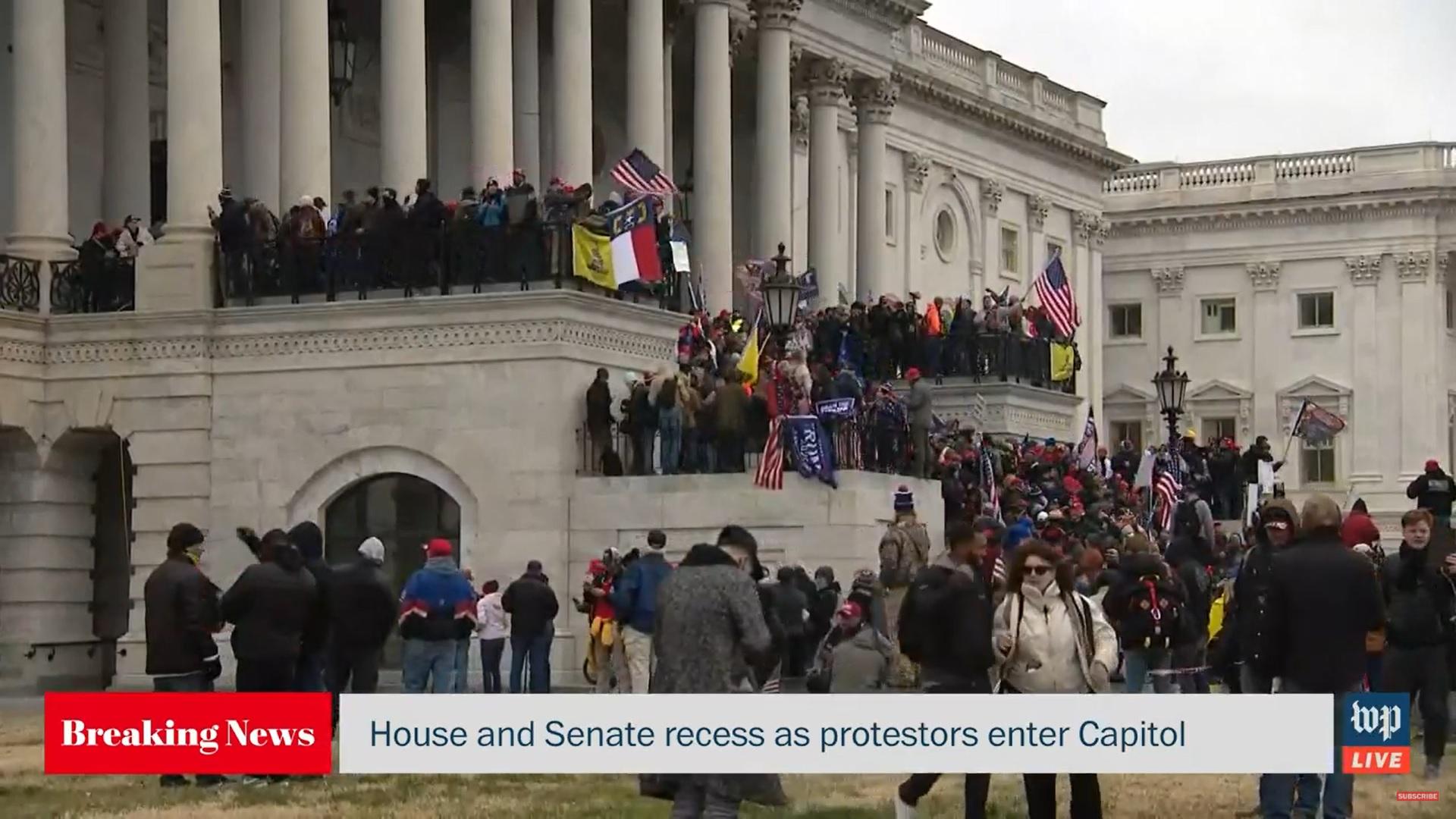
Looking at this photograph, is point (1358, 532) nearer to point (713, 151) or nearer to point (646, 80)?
point (646, 80)

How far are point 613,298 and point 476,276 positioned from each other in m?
1.78

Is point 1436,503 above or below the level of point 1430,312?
below

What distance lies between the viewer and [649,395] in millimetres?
34531

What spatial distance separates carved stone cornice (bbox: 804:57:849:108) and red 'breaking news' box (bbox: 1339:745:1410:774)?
39.8 metres

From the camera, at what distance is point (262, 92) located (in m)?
42.1

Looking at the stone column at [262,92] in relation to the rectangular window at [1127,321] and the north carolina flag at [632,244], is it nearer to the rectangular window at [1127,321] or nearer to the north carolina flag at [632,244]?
the north carolina flag at [632,244]

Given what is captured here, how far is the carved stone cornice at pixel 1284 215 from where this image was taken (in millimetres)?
86000

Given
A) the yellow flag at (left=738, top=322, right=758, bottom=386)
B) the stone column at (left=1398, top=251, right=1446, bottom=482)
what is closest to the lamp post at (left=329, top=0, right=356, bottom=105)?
the yellow flag at (left=738, top=322, right=758, bottom=386)

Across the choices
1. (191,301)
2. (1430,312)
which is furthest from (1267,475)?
(1430,312)

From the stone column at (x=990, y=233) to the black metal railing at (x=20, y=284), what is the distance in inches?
1466

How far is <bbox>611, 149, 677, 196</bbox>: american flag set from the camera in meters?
37.7

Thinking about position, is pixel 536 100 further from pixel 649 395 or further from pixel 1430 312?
pixel 1430 312

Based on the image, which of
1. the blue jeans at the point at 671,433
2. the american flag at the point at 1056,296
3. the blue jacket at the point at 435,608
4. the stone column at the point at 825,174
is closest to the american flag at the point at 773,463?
the blue jeans at the point at 671,433

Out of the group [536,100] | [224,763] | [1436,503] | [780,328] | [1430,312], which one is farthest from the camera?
[1430,312]
